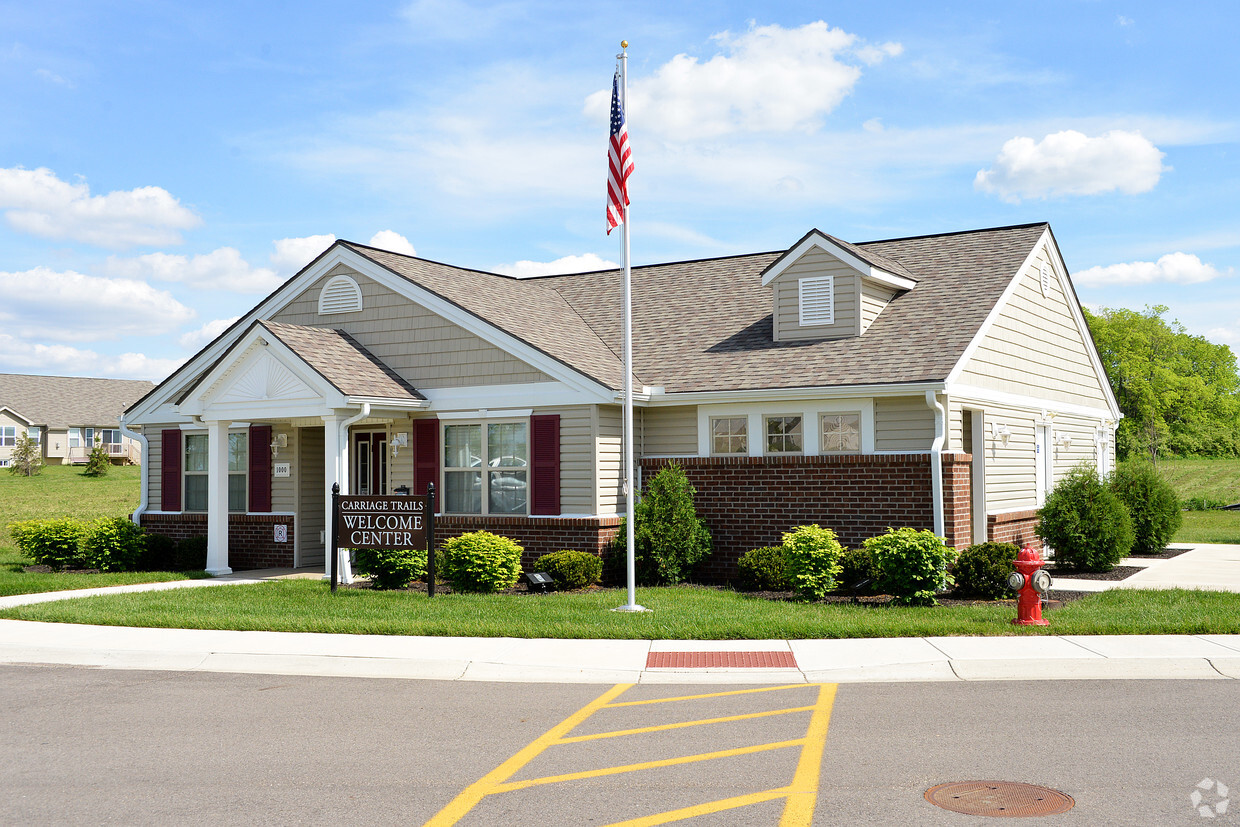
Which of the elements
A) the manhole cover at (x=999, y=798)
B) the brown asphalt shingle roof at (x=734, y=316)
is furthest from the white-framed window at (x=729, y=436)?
the manhole cover at (x=999, y=798)

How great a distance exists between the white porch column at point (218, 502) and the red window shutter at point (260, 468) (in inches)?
44.2

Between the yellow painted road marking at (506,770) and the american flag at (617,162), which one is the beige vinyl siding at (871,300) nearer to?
the american flag at (617,162)

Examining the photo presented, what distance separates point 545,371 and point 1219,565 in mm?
12368

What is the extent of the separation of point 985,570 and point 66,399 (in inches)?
2930

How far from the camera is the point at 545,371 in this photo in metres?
16.5

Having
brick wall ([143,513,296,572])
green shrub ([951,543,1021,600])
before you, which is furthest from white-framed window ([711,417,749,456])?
brick wall ([143,513,296,572])

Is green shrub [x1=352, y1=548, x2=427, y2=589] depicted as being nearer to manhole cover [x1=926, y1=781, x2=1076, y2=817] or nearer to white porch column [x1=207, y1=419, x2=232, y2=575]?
white porch column [x1=207, y1=419, x2=232, y2=575]

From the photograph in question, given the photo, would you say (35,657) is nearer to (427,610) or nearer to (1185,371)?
Answer: (427,610)

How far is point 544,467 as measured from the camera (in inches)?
648

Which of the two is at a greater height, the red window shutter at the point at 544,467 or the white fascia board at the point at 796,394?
the white fascia board at the point at 796,394

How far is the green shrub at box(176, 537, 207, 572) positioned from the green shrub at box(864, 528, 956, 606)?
12.4 m

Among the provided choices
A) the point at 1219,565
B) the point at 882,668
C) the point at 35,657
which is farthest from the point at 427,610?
the point at 1219,565

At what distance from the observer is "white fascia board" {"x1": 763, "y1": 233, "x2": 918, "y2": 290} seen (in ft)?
55.9

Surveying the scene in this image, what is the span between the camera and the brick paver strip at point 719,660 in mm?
9883
